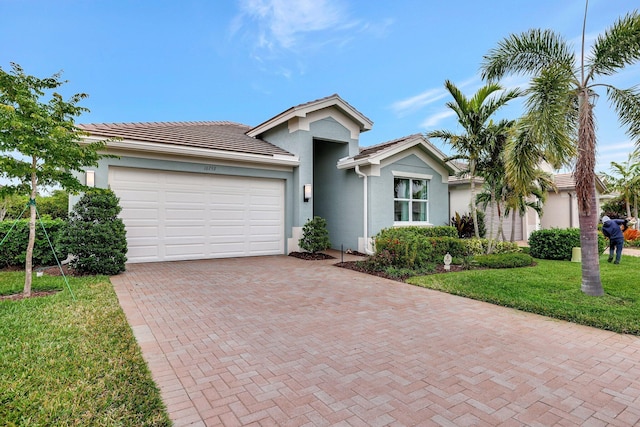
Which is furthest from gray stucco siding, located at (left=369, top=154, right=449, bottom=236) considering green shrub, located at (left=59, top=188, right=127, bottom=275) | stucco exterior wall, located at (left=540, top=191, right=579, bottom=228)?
stucco exterior wall, located at (left=540, top=191, right=579, bottom=228)

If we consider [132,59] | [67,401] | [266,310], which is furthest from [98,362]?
[132,59]

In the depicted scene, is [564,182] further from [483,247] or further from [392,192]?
[392,192]

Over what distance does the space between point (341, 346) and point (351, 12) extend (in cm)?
1214

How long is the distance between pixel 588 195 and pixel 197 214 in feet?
33.6

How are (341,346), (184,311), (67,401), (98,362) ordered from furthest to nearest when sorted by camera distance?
(184,311) < (341,346) < (98,362) < (67,401)

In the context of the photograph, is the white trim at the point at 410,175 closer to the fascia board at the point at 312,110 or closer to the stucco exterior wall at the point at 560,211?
the fascia board at the point at 312,110

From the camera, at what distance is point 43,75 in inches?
250

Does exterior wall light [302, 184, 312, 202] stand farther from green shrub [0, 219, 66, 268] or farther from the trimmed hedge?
green shrub [0, 219, 66, 268]

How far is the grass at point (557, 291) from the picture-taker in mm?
5251

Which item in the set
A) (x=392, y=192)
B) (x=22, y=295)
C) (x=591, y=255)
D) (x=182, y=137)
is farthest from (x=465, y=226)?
(x=22, y=295)

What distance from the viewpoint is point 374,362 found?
371cm

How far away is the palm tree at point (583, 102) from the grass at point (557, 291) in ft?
1.90

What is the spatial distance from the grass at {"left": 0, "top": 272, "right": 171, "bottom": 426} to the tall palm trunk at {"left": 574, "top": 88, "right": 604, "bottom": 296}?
291 inches

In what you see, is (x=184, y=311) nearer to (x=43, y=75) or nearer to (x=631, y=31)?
(x=43, y=75)
